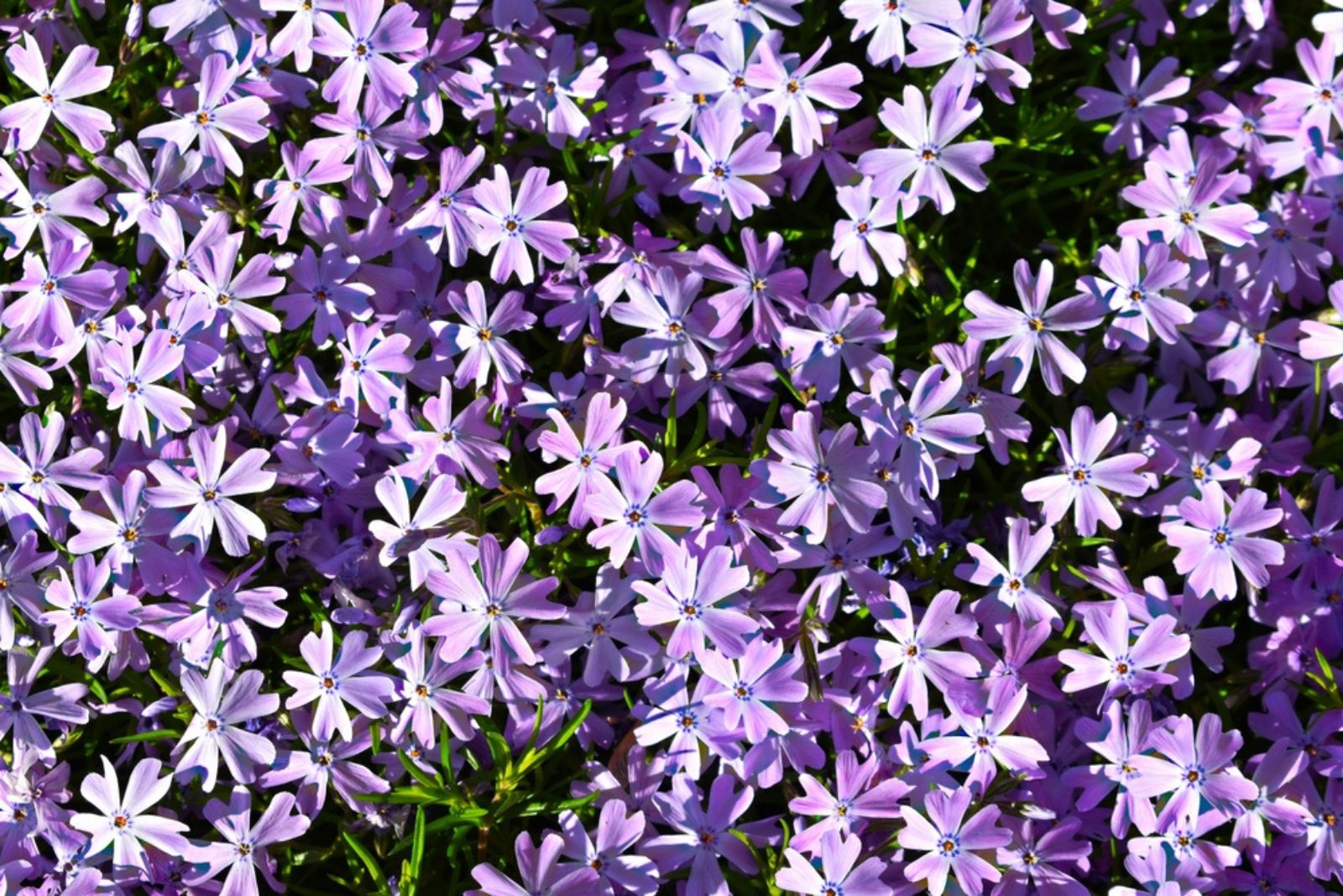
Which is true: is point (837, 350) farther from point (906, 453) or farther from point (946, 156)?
point (946, 156)

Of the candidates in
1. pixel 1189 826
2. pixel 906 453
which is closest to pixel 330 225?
pixel 906 453

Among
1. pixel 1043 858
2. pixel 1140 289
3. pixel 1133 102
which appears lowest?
pixel 1043 858

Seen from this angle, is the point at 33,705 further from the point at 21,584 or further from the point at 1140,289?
the point at 1140,289

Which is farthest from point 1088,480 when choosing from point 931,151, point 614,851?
point 614,851

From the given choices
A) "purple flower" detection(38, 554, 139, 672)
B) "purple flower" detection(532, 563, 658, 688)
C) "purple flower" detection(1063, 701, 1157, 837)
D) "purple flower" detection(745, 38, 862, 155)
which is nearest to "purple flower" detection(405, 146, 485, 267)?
"purple flower" detection(745, 38, 862, 155)

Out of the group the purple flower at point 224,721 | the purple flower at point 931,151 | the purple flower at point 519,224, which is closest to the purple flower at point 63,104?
the purple flower at point 519,224
